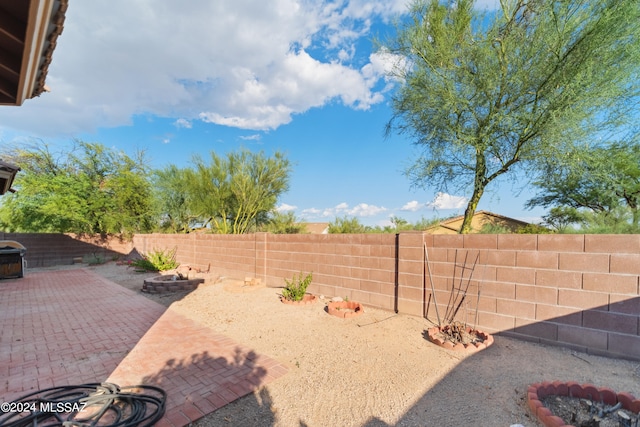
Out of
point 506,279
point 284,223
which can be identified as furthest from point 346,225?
point 506,279

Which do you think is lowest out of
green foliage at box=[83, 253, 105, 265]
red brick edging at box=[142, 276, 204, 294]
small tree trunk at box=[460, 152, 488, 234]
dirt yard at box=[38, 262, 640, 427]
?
green foliage at box=[83, 253, 105, 265]

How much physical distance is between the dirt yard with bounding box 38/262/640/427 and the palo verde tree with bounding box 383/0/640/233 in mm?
4962

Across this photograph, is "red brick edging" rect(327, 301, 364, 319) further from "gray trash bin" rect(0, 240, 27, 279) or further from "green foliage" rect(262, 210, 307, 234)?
"green foliage" rect(262, 210, 307, 234)

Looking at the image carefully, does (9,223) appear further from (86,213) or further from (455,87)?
(455,87)

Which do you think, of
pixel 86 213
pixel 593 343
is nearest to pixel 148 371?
pixel 593 343

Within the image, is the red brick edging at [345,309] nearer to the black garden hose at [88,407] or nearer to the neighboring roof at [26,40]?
the black garden hose at [88,407]

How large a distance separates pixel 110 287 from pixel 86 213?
33.0ft

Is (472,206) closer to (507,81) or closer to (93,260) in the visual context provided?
(507,81)

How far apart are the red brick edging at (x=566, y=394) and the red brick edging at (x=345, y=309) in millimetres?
3005

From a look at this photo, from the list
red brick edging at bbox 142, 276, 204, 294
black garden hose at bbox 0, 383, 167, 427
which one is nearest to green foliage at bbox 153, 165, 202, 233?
red brick edging at bbox 142, 276, 204, 294

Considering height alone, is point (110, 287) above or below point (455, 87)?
below

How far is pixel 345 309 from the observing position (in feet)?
18.8

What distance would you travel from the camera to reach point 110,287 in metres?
8.63

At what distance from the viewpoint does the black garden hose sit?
2.35m
